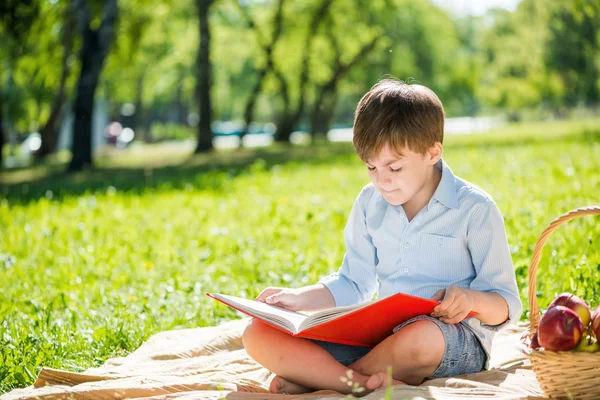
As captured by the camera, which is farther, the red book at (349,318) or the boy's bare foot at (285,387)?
the boy's bare foot at (285,387)

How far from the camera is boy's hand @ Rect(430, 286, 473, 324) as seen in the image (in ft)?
8.52

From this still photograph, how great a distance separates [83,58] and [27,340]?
37.0 feet

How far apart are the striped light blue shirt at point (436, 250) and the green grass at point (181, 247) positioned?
122cm

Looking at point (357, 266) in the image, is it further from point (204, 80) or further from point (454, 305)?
point (204, 80)

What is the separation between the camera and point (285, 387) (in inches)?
113

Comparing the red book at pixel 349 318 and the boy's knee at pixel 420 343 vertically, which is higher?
the red book at pixel 349 318

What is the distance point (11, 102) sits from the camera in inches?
797

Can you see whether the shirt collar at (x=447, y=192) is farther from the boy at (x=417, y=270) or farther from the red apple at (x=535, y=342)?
the red apple at (x=535, y=342)

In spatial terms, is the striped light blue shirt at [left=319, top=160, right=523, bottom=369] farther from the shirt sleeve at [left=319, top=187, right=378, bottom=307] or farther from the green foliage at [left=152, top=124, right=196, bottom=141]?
the green foliage at [left=152, top=124, right=196, bottom=141]

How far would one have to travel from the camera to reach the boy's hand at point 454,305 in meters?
2.60

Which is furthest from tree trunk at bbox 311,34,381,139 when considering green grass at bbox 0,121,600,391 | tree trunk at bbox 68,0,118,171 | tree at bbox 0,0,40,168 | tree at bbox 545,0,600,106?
green grass at bbox 0,121,600,391

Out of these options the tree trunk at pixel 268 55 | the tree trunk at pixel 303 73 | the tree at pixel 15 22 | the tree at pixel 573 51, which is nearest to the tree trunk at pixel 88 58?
the tree at pixel 15 22

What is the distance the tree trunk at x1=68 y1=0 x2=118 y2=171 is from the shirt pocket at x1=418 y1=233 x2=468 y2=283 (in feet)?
40.0

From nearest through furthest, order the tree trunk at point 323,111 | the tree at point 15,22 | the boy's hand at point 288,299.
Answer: the boy's hand at point 288,299, the tree at point 15,22, the tree trunk at point 323,111
